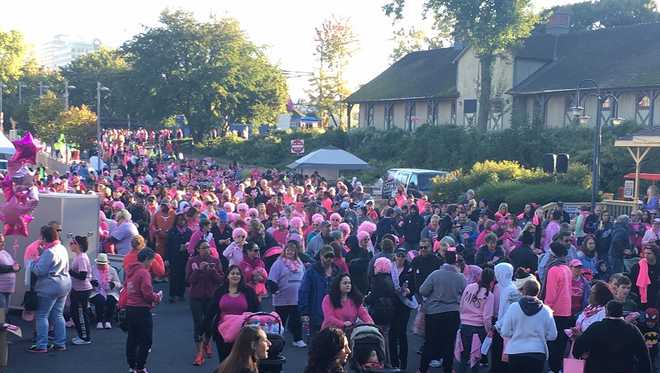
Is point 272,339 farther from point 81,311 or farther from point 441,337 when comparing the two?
point 81,311

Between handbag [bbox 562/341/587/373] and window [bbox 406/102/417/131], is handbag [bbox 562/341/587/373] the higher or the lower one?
the lower one

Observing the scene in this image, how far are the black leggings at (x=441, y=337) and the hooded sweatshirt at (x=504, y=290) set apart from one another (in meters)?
0.59

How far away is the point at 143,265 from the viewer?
965cm

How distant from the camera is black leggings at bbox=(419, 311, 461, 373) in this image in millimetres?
9984

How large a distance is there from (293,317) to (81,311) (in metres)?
2.87

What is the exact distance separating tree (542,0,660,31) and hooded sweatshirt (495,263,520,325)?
54151mm

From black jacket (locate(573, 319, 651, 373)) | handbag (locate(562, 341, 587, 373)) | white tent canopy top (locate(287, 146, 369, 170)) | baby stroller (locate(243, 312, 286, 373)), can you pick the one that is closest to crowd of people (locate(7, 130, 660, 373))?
black jacket (locate(573, 319, 651, 373))

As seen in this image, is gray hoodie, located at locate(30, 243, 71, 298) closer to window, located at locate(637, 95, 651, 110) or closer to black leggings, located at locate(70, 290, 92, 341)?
black leggings, located at locate(70, 290, 92, 341)

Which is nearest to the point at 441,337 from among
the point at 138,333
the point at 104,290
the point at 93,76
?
the point at 138,333

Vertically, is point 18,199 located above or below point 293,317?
above

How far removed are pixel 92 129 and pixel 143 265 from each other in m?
40.9

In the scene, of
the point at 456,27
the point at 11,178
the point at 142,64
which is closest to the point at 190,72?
the point at 142,64

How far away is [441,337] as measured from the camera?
1002 cm

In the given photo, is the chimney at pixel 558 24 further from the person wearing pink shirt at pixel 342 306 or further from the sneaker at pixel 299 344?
the person wearing pink shirt at pixel 342 306
